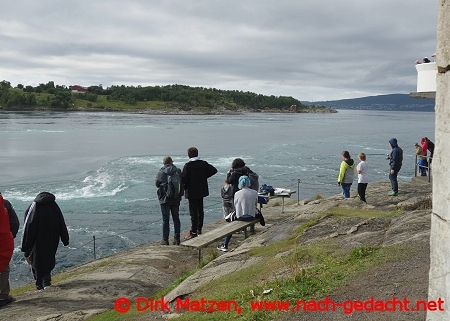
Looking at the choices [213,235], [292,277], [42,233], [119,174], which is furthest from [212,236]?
[119,174]

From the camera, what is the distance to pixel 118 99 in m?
173

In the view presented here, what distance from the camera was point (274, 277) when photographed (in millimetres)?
6375

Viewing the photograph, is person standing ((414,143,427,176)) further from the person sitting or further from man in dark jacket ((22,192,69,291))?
A: man in dark jacket ((22,192,69,291))

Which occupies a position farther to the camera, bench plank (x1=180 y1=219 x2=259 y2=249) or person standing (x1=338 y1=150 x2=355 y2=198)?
person standing (x1=338 y1=150 x2=355 y2=198)

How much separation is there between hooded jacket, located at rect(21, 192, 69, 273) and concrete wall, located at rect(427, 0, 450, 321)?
6.30 metres

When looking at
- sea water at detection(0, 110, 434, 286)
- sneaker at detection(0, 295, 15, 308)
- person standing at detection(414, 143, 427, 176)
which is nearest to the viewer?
sneaker at detection(0, 295, 15, 308)

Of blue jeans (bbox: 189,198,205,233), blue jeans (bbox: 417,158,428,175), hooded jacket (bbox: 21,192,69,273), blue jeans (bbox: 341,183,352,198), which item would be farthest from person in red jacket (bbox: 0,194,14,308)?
blue jeans (bbox: 417,158,428,175)

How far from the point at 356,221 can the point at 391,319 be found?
4699 mm

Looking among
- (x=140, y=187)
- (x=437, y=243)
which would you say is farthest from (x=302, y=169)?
(x=437, y=243)

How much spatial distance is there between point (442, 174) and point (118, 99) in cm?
17588

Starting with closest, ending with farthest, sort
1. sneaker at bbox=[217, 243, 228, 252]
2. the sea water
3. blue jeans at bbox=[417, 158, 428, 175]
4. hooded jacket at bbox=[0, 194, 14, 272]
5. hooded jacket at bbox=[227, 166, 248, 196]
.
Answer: hooded jacket at bbox=[0, 194, 14, 272] < sneaker at bbox=[217, 243, 228, 252] < hooded jacket at bbox=[227, 166, 248, 196] < the sea water < blue jeans at bbox=[417, 158, 428, 175]

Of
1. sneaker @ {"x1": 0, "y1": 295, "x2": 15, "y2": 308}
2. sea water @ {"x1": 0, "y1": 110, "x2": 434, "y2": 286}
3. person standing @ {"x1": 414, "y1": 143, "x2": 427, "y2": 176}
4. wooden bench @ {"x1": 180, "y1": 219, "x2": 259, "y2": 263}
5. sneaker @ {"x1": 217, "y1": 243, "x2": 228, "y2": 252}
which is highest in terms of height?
person standing @ {"x1": 414, "y1": 143, "x2": 427, "y2": 176}

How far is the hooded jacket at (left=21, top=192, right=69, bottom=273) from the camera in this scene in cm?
791

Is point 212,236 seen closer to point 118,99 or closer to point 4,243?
point 4,243
